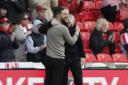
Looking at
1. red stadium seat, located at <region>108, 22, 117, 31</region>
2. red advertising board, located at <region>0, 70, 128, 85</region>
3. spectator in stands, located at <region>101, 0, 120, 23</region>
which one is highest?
spectator in stands, located at <region>101, 0, 120, 23</region>

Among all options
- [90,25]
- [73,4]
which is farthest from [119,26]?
[73,4]

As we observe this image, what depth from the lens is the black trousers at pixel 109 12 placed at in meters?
13.1

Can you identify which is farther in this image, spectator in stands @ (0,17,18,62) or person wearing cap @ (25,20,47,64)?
spectator in stands @ (0,17,18,62)

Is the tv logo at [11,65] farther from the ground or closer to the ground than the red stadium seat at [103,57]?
farther from the ground

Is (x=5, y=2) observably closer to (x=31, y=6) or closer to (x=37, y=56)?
(x=31, y=6)

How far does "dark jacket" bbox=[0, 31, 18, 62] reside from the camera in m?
10.4

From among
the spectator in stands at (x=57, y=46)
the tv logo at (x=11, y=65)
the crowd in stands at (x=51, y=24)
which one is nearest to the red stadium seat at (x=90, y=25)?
the crowd in stands at (x=51, y=24)

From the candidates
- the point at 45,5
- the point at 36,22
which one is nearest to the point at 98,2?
the point at 45,5

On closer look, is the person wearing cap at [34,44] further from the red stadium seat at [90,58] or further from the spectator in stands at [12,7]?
the spectator in stands at [12,7]

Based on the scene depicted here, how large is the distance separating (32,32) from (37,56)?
58 centimetres

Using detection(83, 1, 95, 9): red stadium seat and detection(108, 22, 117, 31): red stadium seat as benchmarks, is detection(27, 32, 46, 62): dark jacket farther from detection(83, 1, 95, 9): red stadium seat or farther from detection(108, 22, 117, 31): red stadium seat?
detection(83, 1, 95, 9): red stadium seat

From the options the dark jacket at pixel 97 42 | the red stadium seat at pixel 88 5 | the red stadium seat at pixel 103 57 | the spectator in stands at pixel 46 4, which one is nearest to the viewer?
the red stadium seat at pixel 103 57

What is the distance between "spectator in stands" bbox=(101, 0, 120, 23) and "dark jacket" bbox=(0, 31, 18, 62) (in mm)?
3250

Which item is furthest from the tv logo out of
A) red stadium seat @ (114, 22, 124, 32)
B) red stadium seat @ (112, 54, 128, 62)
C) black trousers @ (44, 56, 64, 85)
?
red stadium seat @ (114, 22, 124, 32)
